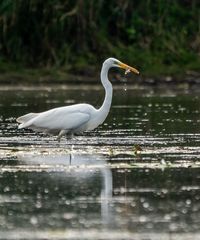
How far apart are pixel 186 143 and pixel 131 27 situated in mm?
17867

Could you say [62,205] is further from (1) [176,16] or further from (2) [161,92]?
(1) [176,16]

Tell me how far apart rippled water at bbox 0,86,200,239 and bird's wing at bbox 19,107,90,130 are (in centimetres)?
25

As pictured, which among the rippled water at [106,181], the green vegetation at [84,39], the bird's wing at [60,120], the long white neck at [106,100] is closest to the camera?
the rippled water at [106,181]

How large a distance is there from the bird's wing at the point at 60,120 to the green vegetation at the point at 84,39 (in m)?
15.2

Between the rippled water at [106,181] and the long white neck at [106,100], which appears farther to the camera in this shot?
the long white neck at [106,100]

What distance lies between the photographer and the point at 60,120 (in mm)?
17109

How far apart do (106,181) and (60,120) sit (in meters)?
4.43

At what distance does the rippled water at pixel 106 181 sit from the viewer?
33.7 ft

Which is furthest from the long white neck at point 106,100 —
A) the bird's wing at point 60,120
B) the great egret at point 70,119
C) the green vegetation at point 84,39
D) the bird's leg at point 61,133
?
the green vegetation at point 84,39

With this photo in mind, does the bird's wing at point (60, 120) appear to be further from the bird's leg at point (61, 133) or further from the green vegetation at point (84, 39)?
the green vegetation at point (84, 39)

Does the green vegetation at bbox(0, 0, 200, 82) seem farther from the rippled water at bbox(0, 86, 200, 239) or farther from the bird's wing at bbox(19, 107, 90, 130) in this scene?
the bird's wing at bbox(19, 107, 90, 130)

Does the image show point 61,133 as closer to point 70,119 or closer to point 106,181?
point 70,119

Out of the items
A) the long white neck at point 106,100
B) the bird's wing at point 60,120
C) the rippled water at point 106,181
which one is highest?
the long white neck at point 106,100

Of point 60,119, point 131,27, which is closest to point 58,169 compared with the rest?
point 60,119
